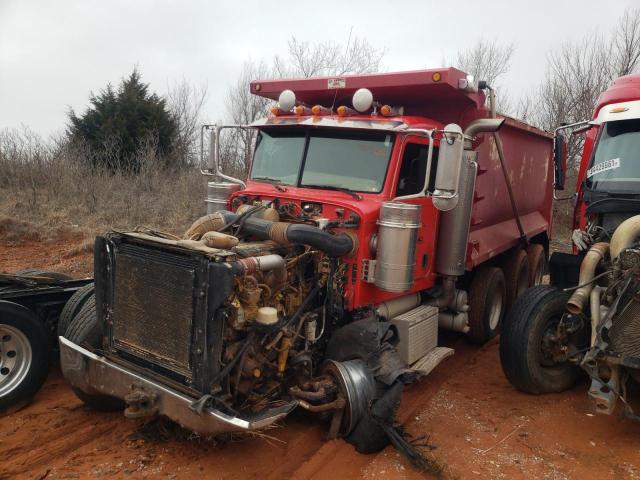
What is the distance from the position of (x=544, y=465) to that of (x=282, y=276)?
7.94 ft

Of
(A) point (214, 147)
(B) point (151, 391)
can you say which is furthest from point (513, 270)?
(B) point (151, 391)

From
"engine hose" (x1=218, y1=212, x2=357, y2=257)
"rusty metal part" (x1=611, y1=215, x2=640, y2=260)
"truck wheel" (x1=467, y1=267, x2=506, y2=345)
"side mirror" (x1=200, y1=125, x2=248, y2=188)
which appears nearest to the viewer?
"engine hose" (x1=218, y1=212, x2=357, y2=257)

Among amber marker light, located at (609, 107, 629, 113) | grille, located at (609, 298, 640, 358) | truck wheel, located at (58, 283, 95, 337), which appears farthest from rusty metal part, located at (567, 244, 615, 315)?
truck wheel, located at (58, 283, 95, 337)

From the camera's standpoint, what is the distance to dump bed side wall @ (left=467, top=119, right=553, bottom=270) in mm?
6082

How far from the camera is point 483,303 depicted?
648 centimetres

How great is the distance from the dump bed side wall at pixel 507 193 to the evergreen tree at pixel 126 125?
1408 cm

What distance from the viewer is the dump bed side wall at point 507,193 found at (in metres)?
6.08

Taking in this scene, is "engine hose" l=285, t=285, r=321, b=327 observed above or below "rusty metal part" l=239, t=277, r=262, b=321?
below

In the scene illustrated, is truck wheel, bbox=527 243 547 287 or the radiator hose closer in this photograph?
the radiator hose

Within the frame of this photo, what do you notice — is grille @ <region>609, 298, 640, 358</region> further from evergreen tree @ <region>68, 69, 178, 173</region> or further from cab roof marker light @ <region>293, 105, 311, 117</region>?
evergreen tree @ <region>68, 69, 178, 173</region>

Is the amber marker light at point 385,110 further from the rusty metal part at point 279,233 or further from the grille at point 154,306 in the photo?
the grille at point 154,306

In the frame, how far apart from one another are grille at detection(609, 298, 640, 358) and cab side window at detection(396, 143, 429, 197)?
6.73 ft

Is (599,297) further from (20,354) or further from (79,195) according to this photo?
(79,195)

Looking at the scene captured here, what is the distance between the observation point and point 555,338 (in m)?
4.87
